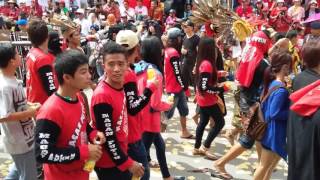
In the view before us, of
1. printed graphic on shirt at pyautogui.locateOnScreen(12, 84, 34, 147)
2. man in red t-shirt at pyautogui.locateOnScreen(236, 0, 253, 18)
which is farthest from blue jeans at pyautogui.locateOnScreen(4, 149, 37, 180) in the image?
man in red t-shirt at pyautogui.locateOnScreen(236, 0, 253, 18)

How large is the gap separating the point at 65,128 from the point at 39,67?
165 centimetres

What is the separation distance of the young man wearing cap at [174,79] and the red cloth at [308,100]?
12.0 ft

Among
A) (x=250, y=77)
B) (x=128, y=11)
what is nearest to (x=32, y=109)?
(x=250, y=77)

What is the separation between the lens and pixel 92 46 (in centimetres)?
1143

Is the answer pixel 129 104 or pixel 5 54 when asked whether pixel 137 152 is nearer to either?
pixel 129 104

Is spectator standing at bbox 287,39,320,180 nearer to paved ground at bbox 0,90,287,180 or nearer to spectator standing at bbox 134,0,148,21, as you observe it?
paved ground at bbox 0,90,287,180

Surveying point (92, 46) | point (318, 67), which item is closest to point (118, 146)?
point (318, 67)

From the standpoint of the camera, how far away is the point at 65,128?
116 inches

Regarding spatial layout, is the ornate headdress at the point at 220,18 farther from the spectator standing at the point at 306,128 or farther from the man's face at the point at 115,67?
the man's face at the point at 115,67

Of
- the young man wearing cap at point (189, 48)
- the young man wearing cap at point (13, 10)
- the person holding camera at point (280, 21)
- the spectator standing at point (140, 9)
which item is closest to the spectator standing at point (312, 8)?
the person holding camera at point (280, 21)

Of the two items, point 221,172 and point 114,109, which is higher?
point 114,109

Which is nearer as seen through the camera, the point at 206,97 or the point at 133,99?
the point at 133,99

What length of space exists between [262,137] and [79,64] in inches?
90.7

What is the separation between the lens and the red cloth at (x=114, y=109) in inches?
128
